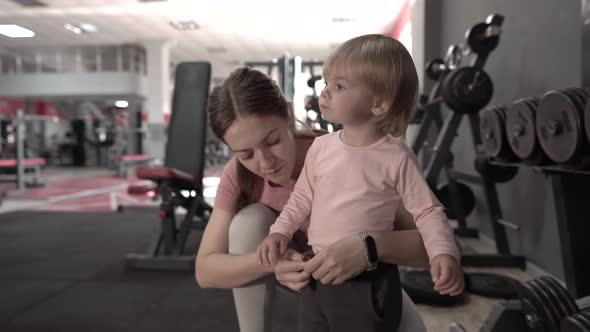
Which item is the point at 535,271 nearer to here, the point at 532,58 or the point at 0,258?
the point at 532,58

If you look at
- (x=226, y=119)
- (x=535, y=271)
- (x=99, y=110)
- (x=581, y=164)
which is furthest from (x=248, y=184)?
(x=99, y=110)

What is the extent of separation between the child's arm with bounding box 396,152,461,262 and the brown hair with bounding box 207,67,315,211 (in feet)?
0.96

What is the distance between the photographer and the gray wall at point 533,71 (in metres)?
1.79

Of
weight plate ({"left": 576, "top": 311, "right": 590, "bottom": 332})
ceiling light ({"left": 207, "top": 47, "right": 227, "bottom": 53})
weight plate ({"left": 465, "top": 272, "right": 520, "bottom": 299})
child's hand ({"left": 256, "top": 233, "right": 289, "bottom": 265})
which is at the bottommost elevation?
weight plate ({"left": 465, "top": 272, "right": 520, "bottom": 299})

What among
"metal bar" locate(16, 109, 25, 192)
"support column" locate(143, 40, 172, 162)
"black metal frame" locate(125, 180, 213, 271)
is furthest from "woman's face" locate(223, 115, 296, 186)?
"support column" locate(143, 40, 172, 162)

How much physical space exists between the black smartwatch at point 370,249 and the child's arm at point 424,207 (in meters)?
0.07

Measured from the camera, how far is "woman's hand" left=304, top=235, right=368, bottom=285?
0.60 m

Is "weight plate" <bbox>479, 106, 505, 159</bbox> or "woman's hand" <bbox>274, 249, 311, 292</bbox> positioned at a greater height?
"weight plate" <bbox>479, 106, 505, 159</bbox>

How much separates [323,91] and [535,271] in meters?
1.88

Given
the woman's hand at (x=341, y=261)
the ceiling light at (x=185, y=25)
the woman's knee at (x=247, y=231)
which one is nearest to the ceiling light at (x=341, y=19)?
the ceiling light at (x=185, y=25)

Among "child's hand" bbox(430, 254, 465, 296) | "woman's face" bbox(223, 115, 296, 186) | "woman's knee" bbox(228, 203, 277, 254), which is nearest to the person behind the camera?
"child's hand" bbox(430, 254, 465, 296)

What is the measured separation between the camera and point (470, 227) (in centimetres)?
307

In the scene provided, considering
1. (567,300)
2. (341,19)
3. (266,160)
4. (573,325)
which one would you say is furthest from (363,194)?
(341,19)

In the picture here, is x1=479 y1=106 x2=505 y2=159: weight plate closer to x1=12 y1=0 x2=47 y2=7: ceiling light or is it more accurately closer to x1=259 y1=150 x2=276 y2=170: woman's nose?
x1=259 y1=150 x2=276 y2=170: woman's nose
